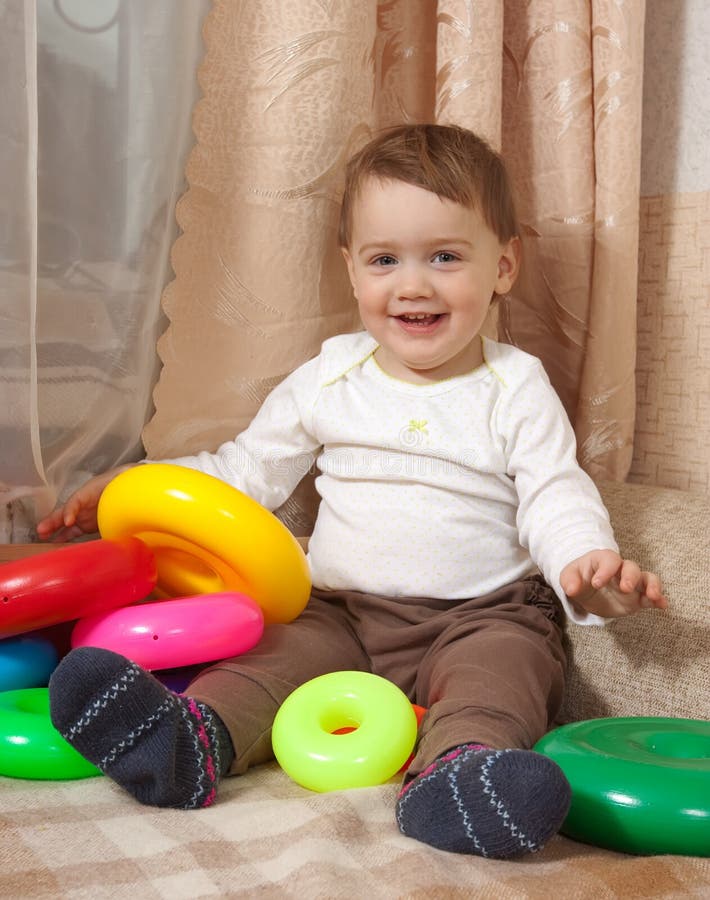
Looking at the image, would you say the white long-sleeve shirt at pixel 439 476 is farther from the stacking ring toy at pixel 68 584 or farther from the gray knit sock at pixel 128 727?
the gray knit sock at pixel 128 727

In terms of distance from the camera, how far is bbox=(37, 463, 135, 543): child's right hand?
1.23m

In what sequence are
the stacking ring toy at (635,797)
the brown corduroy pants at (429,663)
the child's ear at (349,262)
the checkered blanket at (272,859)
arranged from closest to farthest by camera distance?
the checkered blanket at (272,859) → the stacking ring toy at (635,797) → the brown corduroy pants at (429,663) → the child's ear at (349,262)

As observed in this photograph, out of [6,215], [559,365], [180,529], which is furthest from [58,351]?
[559,365]

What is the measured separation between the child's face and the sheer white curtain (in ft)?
0.84

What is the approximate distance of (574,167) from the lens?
141cm

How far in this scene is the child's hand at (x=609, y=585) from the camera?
39.0 inches

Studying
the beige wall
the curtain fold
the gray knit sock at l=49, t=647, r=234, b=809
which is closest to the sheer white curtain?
the curtain fold

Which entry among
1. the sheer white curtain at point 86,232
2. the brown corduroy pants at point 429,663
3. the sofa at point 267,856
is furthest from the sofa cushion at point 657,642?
the sheer white curtain at point 86,232

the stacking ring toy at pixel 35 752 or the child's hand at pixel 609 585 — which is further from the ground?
the child's hand at pixel 609 585

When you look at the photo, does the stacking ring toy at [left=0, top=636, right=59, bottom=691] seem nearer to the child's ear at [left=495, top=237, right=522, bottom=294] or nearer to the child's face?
the child's face

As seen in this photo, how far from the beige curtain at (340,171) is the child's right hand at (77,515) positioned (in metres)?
0.09

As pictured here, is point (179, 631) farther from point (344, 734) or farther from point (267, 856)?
point (267, 856)

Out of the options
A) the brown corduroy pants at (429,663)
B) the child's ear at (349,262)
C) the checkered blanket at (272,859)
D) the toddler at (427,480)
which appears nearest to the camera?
the checkered blanket at (272,859)

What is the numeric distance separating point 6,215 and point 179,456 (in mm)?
384
